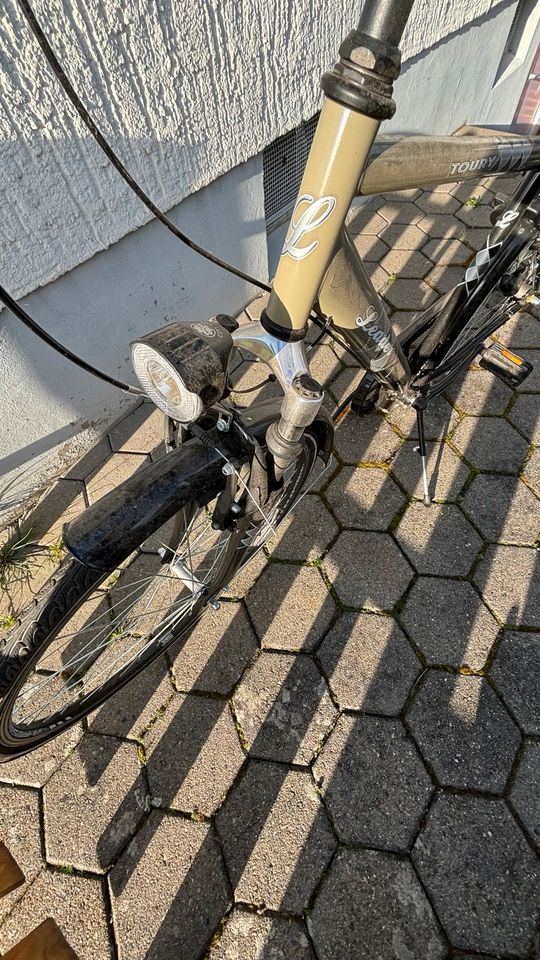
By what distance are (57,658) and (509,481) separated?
1.92m

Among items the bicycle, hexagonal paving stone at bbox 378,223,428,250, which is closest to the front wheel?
the bicycle

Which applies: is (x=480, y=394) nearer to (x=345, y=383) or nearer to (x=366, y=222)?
(x=345, y=383)

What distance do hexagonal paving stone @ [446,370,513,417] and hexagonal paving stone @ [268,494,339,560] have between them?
942 mm

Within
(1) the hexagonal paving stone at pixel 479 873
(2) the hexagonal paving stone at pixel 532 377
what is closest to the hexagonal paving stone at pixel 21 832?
(1) the hexagonal paving stone at pixel 479 873

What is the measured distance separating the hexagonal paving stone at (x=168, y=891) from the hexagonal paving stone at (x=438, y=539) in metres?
1.16

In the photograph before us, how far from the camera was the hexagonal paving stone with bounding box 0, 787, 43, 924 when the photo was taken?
1429 millimetres

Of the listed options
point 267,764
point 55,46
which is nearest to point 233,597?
point 267,764

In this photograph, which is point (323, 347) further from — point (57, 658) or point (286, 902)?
point (286, 902)

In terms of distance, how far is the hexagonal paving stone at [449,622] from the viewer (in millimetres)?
1745


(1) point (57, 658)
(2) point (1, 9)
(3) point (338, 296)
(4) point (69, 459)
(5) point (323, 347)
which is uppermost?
(2) point (1, 9)

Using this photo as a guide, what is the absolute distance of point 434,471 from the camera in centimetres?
226

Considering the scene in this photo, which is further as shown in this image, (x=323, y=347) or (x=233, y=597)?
(x=323, y=347)

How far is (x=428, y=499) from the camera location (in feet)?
6.97

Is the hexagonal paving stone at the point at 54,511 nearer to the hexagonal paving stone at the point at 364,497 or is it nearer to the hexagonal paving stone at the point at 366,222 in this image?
the hexagonal paving stone at the point at 364,497
